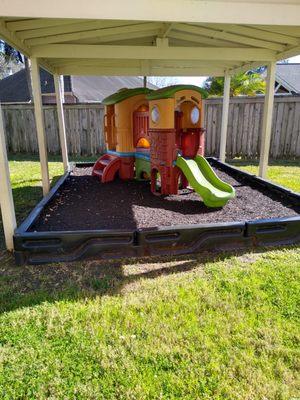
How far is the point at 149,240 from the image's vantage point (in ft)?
11.4

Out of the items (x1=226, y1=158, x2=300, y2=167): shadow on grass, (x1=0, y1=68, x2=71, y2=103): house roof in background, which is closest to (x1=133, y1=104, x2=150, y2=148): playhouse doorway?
(x1=226, y1=158, x2=300, y2=167): shadow on grass

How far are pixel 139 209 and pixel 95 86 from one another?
2167 centimetres

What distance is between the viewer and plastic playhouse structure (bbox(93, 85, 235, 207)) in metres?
4.89

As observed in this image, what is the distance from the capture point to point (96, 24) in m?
4.29

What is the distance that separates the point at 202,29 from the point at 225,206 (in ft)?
9.02

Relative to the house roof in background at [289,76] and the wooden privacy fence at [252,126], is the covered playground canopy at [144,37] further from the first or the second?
the house roof in background at [289,76]

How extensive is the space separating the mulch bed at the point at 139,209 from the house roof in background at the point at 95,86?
16845mm

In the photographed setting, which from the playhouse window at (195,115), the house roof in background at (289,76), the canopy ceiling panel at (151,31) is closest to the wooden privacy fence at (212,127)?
the canopy ceiling panel at (151,31)

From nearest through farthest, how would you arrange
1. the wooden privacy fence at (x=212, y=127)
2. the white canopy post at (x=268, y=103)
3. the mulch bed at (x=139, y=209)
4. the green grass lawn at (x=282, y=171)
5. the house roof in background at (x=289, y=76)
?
1. the mulch bed at (x=139, y=209)
2. the white canopy post at (x=268, y=103)
3. the green grass lawn at (x=282, y=171)
4. the wooden privacy fence at (x=212, y=127)
5. the house roof in background at (x=289, y=76)

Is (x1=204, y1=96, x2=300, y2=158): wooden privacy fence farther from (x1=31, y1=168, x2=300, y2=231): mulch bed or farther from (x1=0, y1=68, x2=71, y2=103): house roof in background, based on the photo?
(x1=0, y1=68, x2=71, y2=103): house roof in background

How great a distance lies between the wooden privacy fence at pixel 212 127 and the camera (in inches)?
409

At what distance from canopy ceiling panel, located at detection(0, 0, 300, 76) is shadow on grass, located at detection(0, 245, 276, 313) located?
239 centimetres

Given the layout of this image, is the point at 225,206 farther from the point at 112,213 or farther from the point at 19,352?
the point at 19,352

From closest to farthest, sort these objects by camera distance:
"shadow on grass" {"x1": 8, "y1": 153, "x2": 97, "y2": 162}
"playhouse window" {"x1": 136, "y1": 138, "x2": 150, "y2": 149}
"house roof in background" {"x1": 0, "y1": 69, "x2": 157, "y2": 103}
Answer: "playhouse window" {"x1": 136, "y1": 138, "x2": 150, "y2": 149} < "shadow on grass" {"x1": 8, "y1": 153, "x2": 97, "y2": 162} < "house roof in background" {"x1": 0, "y1": 69, "x2": 157, "y2": 103}
